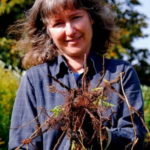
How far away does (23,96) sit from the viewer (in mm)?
2986

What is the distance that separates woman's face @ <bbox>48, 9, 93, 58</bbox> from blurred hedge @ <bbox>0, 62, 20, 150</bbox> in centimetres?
168

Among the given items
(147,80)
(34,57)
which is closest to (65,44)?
(34,57)

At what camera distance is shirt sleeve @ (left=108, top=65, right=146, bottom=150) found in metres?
2.65

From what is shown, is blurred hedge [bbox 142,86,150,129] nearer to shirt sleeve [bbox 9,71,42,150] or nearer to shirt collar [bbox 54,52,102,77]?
shirt collar [bbox 54,52,102,77]

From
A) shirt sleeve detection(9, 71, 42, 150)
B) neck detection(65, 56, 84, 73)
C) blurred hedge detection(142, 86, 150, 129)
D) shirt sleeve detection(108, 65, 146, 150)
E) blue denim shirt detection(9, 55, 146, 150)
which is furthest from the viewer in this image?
blurred hedge detection(142, 86, 150, 129)

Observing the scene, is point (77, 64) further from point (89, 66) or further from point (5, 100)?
point (5, 100)

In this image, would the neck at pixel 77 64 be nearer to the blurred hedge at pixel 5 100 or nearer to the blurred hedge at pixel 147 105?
the blurred hedge at pixel 5 100

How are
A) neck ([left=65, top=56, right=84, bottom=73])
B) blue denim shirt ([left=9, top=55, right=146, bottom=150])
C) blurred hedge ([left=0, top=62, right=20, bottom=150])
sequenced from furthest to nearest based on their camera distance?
1. blurred hedge ([left=0, top=62, right=20, bottom=150])
2. neck ([left=65, top=56, right=84, bottom=73])
3. blue denim shirt ([left=9, top=55, right=146, bottom=150])

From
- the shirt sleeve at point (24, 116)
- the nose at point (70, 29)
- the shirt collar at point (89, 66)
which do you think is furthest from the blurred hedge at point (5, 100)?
the nose at point (70, 29)

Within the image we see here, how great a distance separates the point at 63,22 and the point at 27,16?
0.60 m

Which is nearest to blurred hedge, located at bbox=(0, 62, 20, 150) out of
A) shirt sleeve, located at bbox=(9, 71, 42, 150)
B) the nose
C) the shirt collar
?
shirt sleeve, located at bbox=(9, 71, 42, 150)

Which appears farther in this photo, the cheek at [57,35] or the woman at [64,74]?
the cheek at [57,35]

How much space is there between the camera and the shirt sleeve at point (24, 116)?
9.55ft

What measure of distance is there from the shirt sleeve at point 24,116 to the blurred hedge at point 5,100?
4.86 ft
